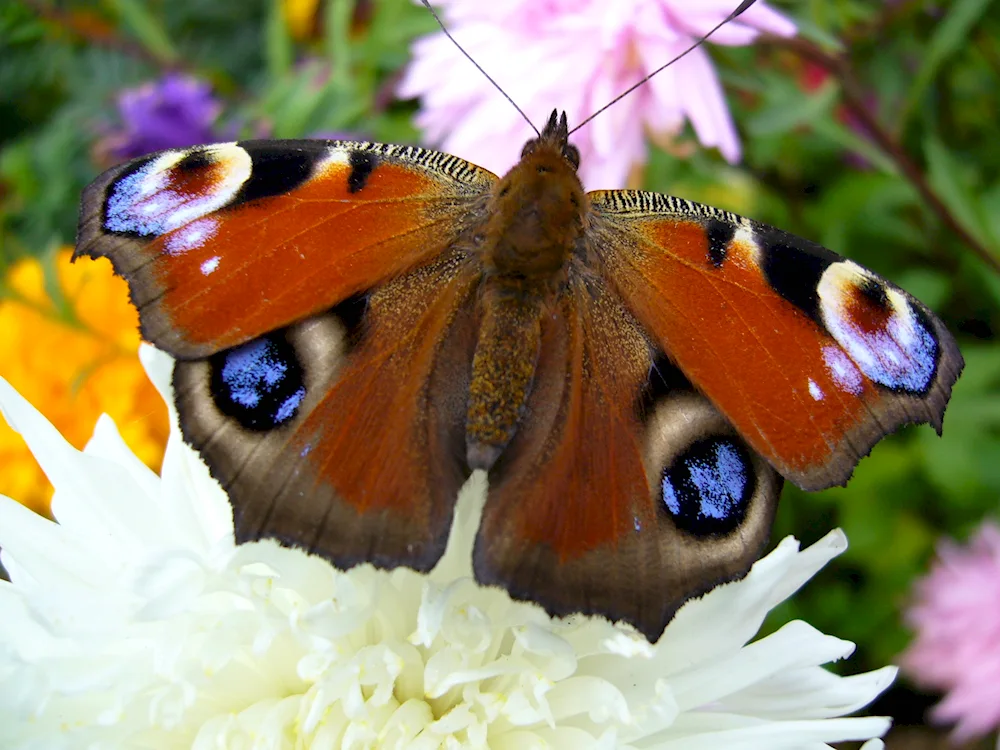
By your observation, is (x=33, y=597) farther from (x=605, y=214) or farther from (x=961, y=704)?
(x=961, y=704)

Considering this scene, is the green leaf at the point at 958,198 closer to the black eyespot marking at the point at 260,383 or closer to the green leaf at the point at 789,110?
the green leaf at the point at 789,110

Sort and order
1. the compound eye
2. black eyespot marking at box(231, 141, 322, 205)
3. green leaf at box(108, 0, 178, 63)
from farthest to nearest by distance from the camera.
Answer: green leaf at box(108, 0, 178, 63), the compound eye, black eyespot marking at box(231, 141, 322, 205)

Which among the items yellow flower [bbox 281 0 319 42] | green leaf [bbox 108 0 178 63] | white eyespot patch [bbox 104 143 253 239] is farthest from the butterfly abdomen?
yellow flower [bbox 281 0 319 42]

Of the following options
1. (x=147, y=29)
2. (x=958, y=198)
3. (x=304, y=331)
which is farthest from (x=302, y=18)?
(x=304, y=331)

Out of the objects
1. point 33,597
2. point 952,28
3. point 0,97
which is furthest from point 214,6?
point 33,597

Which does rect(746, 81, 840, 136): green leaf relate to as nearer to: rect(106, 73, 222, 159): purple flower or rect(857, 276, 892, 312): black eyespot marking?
rect(857, 276, 892, 312): black eyespot marking
